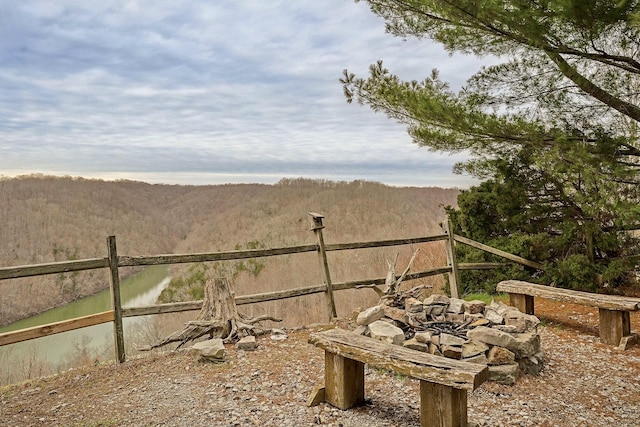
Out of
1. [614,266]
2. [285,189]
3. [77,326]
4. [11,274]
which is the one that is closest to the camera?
[11,274]

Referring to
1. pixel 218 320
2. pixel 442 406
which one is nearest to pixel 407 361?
pixel 442 406

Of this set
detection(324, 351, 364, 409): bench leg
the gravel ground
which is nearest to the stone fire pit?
the gravel ground

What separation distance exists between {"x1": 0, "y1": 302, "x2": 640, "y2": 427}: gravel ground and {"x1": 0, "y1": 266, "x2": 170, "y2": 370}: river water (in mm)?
4336

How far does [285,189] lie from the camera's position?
64.8ft

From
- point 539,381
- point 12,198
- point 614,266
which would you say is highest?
point 12,198

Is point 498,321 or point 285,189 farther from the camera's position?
point 285,189

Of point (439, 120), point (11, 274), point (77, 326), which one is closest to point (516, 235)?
point (439, 120)

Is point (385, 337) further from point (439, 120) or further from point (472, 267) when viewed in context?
point (472, 267)

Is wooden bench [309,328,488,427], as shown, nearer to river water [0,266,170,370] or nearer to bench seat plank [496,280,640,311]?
bench seat plank [496,280,640,311]

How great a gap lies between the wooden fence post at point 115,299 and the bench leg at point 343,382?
2633mm

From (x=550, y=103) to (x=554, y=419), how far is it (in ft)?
14.7

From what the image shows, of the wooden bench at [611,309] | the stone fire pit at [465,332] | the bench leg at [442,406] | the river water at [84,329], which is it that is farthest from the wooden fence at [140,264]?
the river water at [84,329]

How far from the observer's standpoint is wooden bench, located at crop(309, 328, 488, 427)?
106 inches

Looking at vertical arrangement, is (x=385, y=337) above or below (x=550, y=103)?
below
